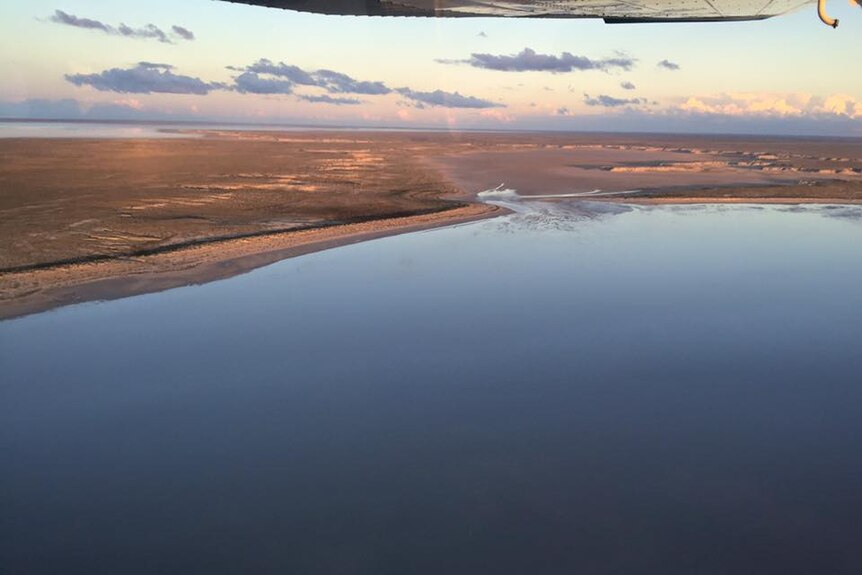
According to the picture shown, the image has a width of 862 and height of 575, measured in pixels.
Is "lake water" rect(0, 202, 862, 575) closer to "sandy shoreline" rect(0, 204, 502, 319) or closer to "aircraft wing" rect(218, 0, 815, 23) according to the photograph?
"sandy shoreline" rect(0, 204, 502, 319)

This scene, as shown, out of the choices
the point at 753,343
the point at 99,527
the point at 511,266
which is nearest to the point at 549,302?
the point at 511,266

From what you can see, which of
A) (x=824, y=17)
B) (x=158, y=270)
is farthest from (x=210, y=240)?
(x=824, y=17)

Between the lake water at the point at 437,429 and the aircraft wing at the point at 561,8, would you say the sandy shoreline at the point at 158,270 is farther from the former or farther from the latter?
the aircraft wing at the point at 561,8

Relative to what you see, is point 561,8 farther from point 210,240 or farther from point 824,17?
point 210,240

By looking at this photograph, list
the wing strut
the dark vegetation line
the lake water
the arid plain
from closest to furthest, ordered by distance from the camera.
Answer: the wing strut → the lake water → the dark vegetation line → the arid plain

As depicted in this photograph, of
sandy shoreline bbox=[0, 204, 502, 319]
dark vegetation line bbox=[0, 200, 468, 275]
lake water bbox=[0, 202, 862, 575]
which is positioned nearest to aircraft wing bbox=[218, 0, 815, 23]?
lake water bbox=[0, 202, 862, 575]

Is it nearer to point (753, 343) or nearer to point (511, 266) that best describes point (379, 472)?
point (753, 343)
